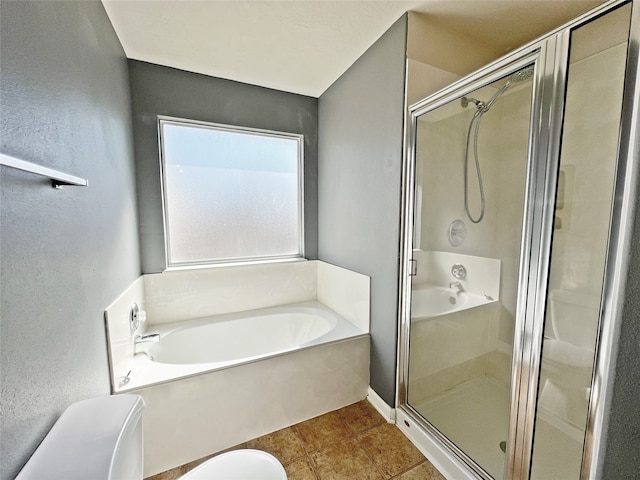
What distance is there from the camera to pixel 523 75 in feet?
3.63

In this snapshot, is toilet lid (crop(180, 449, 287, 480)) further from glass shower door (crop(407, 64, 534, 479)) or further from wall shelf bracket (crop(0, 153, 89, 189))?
wall shelf bracket (crop(0, 153, 89, 189))

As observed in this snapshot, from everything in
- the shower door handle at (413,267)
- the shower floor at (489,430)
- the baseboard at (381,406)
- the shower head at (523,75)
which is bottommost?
the baseboard at (381,406)

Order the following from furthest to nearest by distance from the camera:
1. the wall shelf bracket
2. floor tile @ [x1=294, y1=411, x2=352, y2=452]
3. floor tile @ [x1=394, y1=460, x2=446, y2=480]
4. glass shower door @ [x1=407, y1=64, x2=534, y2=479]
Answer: floor tile @ [x1=294, y1=411, x2=352, y2=452]
glass shower door @ [x1=407, y1=64, x2=534, y2=479]
floor tile @ [x1=394, y1=460, x2=446, y2=480]
the wall shelf bracket

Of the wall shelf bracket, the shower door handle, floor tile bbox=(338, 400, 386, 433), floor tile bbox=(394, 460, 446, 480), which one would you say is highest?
the wall shelf bracket

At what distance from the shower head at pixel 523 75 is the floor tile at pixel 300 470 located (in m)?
2.18

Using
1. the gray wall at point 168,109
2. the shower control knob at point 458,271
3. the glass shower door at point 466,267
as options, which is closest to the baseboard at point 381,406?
the glass shower door at point 466,267

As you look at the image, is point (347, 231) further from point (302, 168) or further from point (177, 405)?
point (177, 405)

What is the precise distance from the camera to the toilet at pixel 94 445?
26.5 inches

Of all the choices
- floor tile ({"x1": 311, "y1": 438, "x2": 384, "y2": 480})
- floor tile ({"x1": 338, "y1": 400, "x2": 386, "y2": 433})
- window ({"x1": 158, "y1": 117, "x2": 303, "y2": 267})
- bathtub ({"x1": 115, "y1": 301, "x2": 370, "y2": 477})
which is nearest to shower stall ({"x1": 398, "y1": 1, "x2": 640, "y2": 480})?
floor tile ({"x1": 338, "y1": 400, "x2": 386, "y2": 433})

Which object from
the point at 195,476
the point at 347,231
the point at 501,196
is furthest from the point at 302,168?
the point at 195,476

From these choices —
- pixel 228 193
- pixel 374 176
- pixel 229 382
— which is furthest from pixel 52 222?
pixel 374 176

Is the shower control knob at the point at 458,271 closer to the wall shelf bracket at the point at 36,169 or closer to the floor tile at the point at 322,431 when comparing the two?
the floor tile at the point at 322,431

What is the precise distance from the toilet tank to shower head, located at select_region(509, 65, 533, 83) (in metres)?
1.97

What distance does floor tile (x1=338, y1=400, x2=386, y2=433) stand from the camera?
1.72 meters
